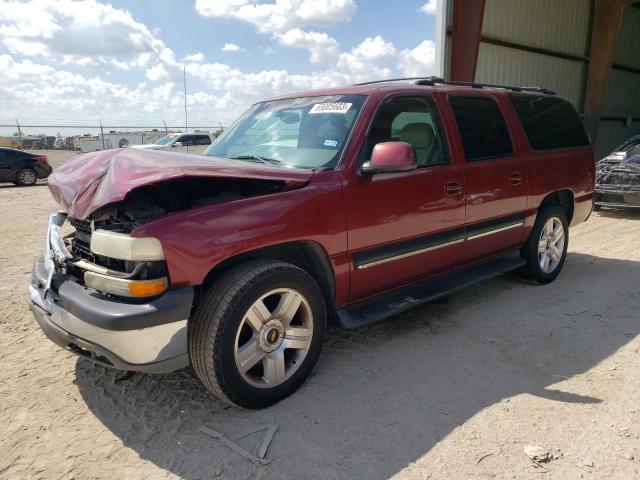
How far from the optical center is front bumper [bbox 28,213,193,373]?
7.63ft

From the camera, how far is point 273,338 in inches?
110

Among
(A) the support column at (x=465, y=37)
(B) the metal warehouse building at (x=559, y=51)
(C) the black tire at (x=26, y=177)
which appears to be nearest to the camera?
(A) the support column at (x=465, y=37)

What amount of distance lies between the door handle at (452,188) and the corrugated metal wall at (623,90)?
54.7ft

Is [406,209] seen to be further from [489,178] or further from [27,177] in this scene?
[27,177]

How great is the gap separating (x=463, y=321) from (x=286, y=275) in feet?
6.45

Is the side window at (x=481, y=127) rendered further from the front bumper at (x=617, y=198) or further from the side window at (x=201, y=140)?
the side window at (x=201, y=140)

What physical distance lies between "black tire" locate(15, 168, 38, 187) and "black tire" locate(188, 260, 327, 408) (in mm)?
16160

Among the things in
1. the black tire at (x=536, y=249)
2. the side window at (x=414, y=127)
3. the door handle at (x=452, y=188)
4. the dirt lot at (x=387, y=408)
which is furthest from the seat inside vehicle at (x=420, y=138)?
the black tire at (x=536, y=249)

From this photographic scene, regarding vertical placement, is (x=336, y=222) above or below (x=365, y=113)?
below

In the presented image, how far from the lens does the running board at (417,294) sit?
318 centimetres

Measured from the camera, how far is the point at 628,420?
8.61 ft

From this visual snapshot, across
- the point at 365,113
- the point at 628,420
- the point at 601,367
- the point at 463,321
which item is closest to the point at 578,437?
the point at 628,420

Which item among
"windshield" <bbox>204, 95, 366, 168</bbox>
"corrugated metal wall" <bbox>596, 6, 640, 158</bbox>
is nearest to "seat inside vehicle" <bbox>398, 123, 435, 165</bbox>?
"windshield" <bbox>204, 95, 366, 168</bbox>

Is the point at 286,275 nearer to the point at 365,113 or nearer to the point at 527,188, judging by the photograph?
the point at 365,113
